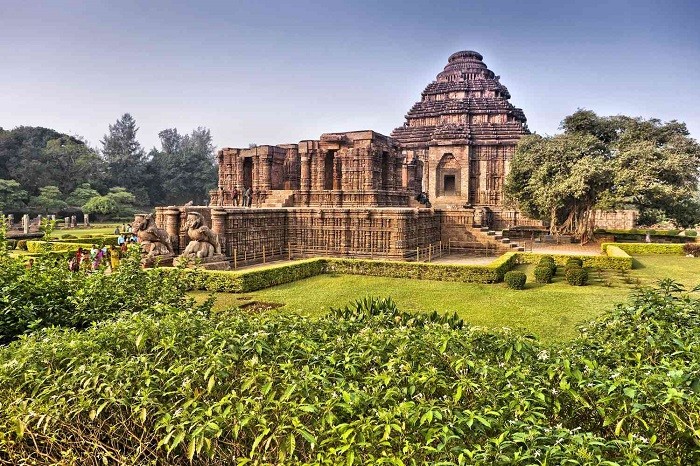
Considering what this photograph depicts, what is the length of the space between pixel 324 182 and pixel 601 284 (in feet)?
45.7

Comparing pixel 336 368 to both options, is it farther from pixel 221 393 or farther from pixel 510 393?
pixel 510 393

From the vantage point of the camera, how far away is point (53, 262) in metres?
6.93

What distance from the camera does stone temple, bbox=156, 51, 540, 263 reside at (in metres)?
18.7

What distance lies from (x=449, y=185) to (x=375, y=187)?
15993mm

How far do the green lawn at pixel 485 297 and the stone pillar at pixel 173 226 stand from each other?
5.89 m

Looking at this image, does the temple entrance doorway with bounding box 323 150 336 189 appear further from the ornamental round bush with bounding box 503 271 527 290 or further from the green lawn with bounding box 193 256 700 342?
the ornamental round bush with bounding box 503 271 527 290

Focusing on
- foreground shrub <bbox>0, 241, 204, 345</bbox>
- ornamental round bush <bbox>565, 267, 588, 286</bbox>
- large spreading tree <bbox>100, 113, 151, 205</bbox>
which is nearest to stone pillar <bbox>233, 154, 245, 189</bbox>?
ornamental round bush <bbox>565, 267, 588, 286</bbox>

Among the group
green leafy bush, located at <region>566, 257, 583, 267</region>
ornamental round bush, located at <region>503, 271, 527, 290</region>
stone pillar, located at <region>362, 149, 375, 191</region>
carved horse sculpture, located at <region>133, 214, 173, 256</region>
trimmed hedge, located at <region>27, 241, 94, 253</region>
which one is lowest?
ornamental round bush, located at <region>503, 271, 527, 290</region>

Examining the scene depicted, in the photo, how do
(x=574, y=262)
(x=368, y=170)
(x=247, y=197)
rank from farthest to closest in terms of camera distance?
(x=247, y=197), (x=368, y=170), (x=574, y=262)

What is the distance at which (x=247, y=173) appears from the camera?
28.1 meters

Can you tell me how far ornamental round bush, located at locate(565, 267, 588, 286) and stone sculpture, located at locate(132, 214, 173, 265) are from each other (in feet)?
46.8

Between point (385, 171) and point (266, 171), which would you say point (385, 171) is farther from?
point (266, 171)

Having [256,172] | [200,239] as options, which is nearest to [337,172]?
[256,172]

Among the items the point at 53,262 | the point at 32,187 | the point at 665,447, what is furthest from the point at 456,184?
the point at 32,187
